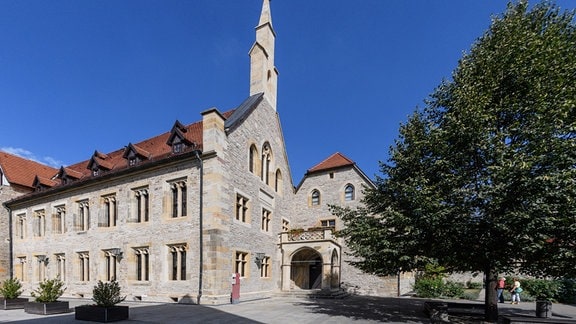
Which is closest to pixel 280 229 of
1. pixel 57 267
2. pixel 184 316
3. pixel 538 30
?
pixel 184 316

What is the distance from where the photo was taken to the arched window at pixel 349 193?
23.6 metres

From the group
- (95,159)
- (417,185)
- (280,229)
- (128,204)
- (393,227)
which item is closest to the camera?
(417,185)

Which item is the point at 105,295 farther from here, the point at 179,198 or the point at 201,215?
the point at 179,198

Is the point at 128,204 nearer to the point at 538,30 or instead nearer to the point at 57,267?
the point at 57,267

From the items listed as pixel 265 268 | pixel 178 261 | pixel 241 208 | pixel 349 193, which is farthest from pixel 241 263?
pixel 349 193

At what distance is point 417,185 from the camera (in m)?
10.5

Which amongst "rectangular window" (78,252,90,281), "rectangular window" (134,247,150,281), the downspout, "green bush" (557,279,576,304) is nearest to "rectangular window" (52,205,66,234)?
"rectangular window" (78,252,90,281)

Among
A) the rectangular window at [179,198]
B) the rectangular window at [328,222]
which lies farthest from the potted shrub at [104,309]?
the rectangular window at [328,222]

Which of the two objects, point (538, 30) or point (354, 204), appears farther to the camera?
point (354, 204)

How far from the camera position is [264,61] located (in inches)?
832

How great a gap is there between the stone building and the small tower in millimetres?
87

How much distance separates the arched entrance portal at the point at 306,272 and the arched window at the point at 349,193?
4856 millimetres

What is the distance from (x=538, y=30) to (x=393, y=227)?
339 inches

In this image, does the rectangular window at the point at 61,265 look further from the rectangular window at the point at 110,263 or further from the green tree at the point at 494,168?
the green tree at the point at 494,168
